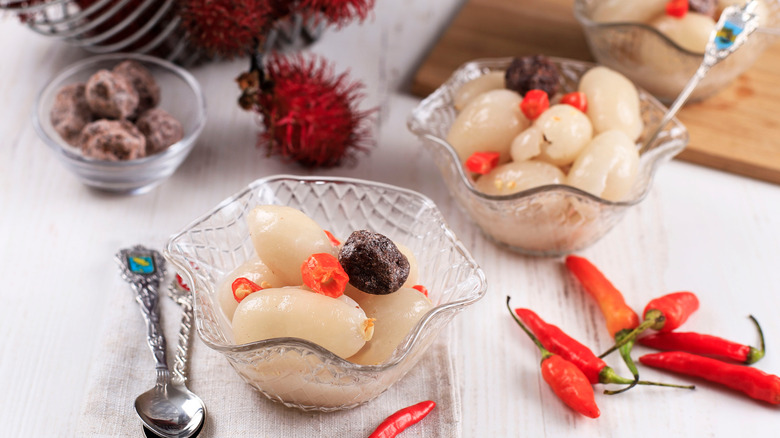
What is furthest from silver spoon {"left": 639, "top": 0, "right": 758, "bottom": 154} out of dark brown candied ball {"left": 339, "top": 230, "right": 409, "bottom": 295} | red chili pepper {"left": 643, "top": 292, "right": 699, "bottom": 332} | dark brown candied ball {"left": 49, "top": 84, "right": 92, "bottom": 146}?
dark brown candied ball {"left": 49, "top": 84, "right": 92, "bottom": 146}

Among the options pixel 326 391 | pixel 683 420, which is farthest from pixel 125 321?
pixel 683 420

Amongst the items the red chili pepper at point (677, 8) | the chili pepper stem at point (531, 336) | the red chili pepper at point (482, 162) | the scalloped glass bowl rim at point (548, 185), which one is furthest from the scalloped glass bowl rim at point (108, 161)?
the red chili pepper at point (677, 8)

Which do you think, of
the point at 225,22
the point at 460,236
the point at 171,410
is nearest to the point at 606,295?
the point at 460,236

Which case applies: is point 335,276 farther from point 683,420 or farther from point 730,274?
point 730,274

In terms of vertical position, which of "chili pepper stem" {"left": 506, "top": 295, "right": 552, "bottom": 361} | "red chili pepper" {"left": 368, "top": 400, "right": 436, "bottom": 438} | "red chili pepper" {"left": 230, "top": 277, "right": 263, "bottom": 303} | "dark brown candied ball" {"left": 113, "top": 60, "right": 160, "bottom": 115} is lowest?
"chili pepper stem" {"left": 506, "top": 295, "right": 552, "bottom": 361}

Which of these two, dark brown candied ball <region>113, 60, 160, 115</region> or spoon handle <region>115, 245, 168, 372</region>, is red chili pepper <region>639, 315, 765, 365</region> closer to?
spoon handle <region>115, 245, 168, 372</region>

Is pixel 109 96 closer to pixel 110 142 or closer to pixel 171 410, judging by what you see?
pixel 110 142
